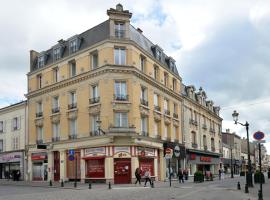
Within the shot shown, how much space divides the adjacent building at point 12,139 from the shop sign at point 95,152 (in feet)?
38.4

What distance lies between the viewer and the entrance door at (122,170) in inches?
1328

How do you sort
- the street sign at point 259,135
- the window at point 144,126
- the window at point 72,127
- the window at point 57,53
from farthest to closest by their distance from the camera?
the window at point 57,53, the window at point 72,127, the window at point 144,126, the street sign at point 259,135

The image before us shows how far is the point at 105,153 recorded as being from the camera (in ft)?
111

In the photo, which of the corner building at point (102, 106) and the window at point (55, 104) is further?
the window at point (55, 104)

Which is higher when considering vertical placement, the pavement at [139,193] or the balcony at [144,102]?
the balcony at [144,102]

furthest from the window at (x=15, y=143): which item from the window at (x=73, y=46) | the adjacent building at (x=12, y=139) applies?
the window at (x=73, y=46)

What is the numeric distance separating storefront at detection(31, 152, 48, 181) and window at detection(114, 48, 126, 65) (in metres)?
13.0

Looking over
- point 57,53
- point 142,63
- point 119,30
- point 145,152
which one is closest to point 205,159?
point 145,152

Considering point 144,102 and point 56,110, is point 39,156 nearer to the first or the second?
point 56,110

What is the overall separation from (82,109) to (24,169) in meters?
12.5

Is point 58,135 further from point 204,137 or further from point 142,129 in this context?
point 204,137

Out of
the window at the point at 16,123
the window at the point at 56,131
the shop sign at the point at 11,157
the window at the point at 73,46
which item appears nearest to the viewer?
the window at the point at 73,46

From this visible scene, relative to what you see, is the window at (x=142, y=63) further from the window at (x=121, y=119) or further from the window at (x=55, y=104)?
the window at (x=55, y=104)

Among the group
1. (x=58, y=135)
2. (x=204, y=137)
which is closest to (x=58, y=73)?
(x=58, y=135)
